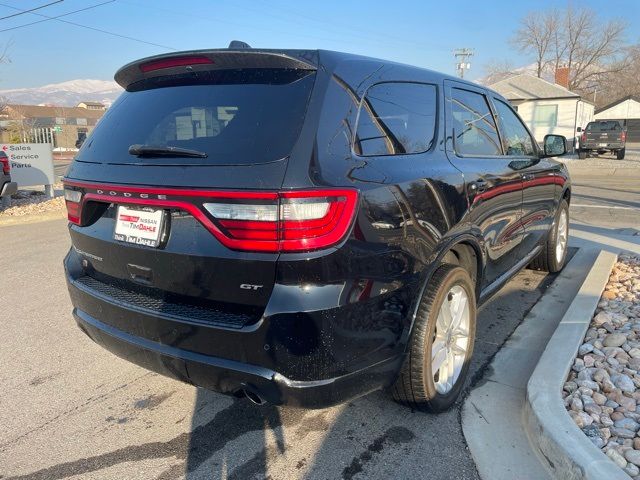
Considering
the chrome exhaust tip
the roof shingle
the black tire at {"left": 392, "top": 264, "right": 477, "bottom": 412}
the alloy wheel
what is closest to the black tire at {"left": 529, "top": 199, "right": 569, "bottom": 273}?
the alloy wheel

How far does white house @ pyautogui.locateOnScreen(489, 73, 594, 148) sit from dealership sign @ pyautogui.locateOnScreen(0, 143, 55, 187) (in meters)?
29.3

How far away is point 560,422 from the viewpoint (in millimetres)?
2434

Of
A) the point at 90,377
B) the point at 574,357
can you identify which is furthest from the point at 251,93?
the point at 574,357

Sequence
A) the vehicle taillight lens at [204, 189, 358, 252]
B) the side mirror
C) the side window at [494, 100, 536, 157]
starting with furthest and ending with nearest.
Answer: the side mirror → the side window at [494, 100, 536, 157] → the vehicle taillight lens at [204, 189, 358, 252]

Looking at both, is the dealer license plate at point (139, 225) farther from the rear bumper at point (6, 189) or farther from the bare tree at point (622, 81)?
the bare tree at point (622, 81)

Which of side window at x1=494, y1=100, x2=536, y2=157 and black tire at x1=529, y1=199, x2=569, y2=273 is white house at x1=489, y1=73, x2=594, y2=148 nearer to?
black tire at x1=529, y1=199, x2=569, y2=273

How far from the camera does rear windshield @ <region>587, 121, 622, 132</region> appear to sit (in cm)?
2375

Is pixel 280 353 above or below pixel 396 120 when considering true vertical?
below

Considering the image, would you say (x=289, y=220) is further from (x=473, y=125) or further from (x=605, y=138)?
(x=605, y=138)

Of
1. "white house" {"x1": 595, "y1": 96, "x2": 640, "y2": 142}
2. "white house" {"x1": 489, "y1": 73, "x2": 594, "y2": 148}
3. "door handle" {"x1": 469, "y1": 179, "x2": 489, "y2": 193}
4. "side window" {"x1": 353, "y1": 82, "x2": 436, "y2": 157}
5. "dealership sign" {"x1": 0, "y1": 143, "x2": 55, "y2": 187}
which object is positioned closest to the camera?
"side window" {"x1": 353, "y1": 82, "x2": 436, "y2": 157}

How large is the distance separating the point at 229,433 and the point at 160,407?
0.54m

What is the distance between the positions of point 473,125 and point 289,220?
2045 mm

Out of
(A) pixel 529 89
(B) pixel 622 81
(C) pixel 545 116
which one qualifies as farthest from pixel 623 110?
(C) pixel 545 116

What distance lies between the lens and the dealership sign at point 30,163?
11484 millimetres
